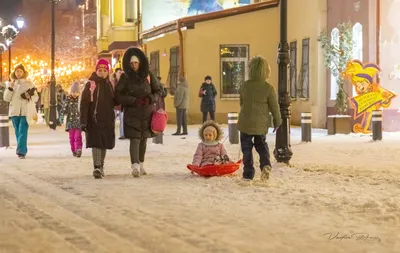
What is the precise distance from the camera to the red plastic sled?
11258 millimetres

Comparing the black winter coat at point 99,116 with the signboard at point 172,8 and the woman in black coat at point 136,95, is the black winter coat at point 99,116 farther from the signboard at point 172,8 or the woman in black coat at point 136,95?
the signboard at point 172,8

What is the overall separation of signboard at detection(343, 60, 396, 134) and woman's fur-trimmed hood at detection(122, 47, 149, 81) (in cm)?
1145

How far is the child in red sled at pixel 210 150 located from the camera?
37.6 ft

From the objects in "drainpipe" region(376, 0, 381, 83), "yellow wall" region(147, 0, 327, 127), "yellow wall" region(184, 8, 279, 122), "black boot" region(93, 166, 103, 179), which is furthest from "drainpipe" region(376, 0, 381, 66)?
"black boot" region(93, 166, 103, 179)

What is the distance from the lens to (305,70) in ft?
88.5

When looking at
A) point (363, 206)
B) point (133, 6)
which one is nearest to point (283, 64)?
point (363, 206)

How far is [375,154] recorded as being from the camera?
15406 millimetres

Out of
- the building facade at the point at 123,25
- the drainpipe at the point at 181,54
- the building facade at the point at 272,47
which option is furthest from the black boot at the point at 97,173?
the building facade at the point at 123,25

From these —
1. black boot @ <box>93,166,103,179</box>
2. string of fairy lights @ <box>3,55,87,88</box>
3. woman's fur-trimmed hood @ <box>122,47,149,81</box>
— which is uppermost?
string of fairy lights @ <box>3,55,87,88</box>

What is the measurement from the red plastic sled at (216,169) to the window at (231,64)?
19.3 m

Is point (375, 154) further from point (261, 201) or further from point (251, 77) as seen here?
point (261, 201)

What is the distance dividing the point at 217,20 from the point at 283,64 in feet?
57.1

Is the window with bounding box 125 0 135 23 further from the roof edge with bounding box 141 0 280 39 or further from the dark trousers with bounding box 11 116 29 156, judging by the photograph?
the dark trousers with bounding box 11 116 29 156

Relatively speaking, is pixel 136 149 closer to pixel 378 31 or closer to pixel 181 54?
pixel 378 31
